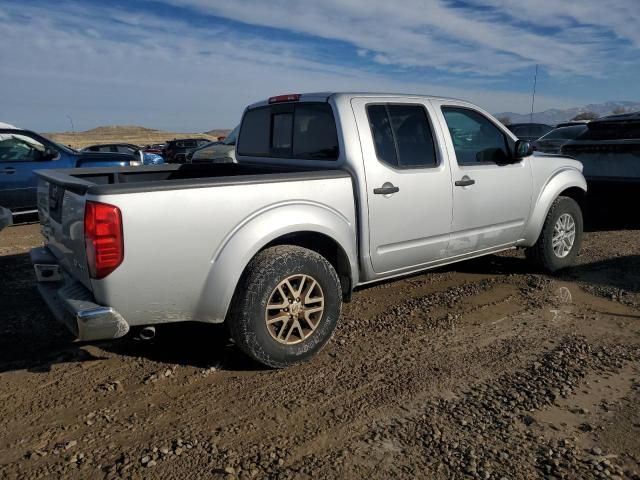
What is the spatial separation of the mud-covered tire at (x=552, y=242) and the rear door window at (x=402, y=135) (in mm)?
1836

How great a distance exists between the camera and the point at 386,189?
405 cm

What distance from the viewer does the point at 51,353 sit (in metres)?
3.85

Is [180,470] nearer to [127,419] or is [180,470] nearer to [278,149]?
[127,419]

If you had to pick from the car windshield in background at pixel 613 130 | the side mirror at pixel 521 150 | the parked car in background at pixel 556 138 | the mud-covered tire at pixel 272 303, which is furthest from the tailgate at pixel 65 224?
the parked car in background at pixel 556 138

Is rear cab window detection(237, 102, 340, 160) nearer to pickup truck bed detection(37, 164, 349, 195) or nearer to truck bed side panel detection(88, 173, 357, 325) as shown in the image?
pickup truck bed detection(37, 164, 349, 195)

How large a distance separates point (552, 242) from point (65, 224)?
463cm

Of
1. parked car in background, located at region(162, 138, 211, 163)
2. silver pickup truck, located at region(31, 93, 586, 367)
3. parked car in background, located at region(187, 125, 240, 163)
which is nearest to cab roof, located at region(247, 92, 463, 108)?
silver pickup truck, located at region(31, 93, 586, 367)

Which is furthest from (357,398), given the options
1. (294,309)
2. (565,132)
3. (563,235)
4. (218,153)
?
(565,132)

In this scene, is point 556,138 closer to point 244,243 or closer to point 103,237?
point 244,243

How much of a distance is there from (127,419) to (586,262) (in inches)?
210

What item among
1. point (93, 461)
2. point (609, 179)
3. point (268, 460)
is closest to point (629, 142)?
point (609, 179)

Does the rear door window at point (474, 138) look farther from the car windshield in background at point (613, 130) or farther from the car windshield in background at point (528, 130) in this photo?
the car windshield in background at point (528, 130)

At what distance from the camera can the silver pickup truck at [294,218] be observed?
300 centimetres

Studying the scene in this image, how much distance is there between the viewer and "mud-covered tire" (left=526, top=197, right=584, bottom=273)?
5566 mm
